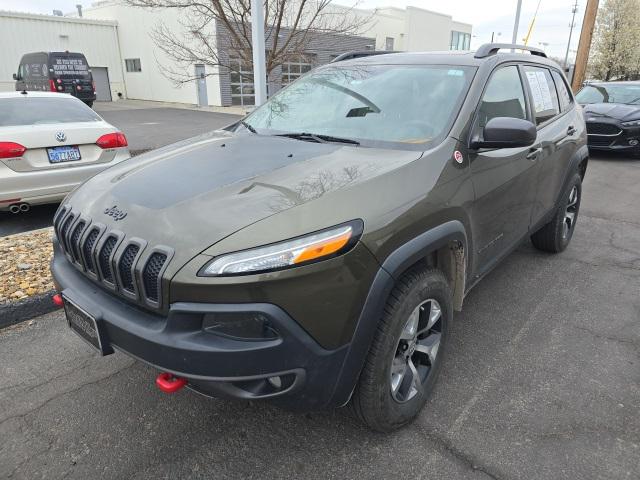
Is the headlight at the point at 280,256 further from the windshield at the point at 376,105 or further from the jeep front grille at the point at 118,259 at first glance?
the windshield at the point at 376,105

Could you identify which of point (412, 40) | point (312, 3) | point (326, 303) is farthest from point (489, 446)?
point (412, 40)

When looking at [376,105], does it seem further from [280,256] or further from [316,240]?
[280,256]

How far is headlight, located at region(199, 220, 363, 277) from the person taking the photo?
1.73 m

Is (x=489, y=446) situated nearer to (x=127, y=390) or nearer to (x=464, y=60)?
(x=127, y=390)

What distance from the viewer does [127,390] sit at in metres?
2.73

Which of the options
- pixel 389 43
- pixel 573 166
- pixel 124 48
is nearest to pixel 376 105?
pixel 573 166

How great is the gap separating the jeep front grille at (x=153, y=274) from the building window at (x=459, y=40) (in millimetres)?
46795

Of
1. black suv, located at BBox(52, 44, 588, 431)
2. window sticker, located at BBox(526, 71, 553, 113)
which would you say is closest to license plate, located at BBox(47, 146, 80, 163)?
black suv, located at BBox(52, 44, 588, 431)

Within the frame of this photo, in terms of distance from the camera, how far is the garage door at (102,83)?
3169cm

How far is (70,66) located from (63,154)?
56.9 ft

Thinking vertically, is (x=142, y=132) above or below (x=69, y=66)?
below

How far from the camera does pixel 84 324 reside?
7.02ft

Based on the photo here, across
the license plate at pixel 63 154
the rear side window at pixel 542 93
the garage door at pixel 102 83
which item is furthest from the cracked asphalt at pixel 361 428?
the garage door at pixel 102 83

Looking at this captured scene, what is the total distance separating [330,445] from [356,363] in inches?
24.0
